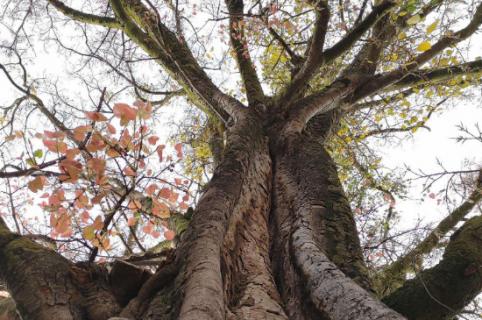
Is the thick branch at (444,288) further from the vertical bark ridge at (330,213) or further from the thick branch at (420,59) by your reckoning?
the thick branch at (420,59)

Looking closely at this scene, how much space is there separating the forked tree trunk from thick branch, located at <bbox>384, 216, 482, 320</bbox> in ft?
0.12

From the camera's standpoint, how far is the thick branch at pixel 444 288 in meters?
1.93

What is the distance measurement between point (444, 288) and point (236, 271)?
1.23 meters

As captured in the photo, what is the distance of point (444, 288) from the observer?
1.94m

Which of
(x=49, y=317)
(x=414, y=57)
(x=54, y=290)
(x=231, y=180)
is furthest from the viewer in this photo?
(x=414, y=57)

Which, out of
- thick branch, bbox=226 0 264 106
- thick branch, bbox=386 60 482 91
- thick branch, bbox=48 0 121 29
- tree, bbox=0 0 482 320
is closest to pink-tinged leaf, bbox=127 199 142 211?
tree, bbox=0 0 482 320

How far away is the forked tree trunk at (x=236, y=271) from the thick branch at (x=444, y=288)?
37 mm

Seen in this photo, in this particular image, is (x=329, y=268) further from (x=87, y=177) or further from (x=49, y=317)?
(x=87, y=177)

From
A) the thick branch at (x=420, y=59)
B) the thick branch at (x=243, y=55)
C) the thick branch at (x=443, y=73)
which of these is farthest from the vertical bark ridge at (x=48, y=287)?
the thick branch at (x=443, y=73)

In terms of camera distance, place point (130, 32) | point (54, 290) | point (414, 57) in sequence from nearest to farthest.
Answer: point (54, 290), point (414, 57), point (130, 32)

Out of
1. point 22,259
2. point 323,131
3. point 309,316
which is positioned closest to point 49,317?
point 22,259

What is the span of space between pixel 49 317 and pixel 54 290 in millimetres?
159

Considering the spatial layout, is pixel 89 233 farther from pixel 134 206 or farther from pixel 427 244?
pixel 427 244

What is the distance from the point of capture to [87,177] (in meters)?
2.79
